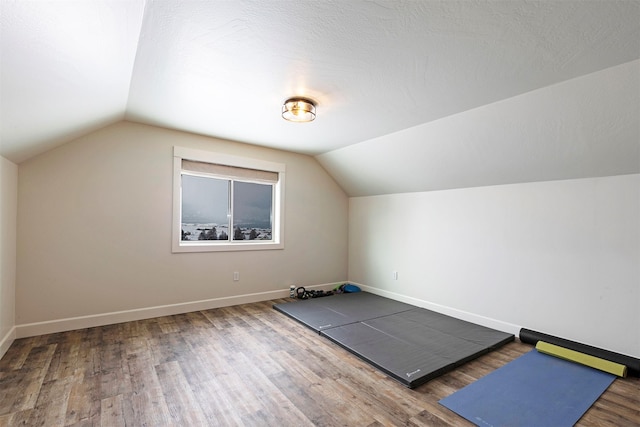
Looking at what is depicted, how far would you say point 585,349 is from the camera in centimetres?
269

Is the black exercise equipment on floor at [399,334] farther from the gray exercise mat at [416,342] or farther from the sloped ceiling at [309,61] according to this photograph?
the sloped ceiling at [309,61]

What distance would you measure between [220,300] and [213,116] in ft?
7.98

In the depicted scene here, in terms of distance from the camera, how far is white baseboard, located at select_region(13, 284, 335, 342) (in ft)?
10.00

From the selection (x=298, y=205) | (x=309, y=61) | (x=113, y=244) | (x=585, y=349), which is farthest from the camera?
(x=298, y=205)

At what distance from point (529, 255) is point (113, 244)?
467 centimetres

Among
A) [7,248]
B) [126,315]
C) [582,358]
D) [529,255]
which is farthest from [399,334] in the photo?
[7,248]

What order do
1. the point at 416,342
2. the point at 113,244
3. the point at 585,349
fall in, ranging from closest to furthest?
the point at 585,349, the point at 416,342, the point at 113,244

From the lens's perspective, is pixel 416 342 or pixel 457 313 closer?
pixel 416 342

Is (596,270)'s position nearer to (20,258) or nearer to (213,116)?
(213,116)

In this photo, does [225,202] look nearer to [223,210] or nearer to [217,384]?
[223,210]

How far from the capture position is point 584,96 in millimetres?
2266

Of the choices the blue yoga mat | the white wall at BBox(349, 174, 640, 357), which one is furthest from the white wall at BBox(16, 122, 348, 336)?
the blue yoga mat

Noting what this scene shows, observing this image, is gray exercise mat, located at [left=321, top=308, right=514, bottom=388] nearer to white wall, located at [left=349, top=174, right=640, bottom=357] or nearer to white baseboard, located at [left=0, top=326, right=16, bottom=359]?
white wall, located at [left=349, top=174, right=640, bottom=357]

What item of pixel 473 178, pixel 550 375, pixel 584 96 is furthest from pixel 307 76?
pixel 550 375
